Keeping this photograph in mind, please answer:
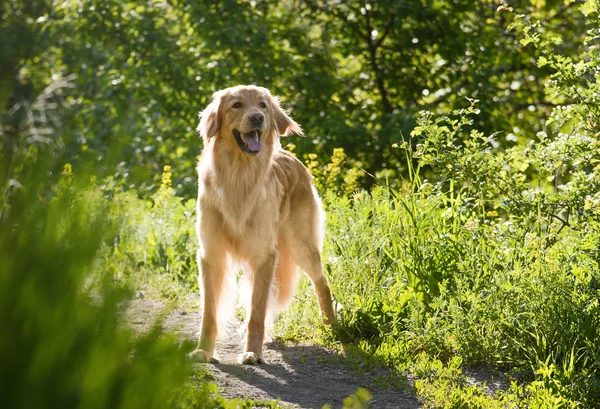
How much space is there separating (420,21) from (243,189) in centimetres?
590

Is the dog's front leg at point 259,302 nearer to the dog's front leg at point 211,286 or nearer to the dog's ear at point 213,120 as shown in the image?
the dog's front leg at point 211,286

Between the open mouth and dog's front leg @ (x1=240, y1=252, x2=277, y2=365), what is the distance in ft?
2.32

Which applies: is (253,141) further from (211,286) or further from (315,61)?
(315,61)

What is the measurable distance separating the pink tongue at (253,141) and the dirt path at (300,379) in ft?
4.15

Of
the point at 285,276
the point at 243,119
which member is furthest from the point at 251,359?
the point at 243,119

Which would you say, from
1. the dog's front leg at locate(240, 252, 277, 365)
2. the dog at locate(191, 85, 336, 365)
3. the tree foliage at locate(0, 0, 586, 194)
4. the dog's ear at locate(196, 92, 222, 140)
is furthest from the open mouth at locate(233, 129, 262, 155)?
the tree foliage at locate(0, 0, 586, 194)

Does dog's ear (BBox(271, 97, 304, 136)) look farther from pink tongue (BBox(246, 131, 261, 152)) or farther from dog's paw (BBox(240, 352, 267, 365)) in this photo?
dog's paw (BBox(240, 352, 267, 365))

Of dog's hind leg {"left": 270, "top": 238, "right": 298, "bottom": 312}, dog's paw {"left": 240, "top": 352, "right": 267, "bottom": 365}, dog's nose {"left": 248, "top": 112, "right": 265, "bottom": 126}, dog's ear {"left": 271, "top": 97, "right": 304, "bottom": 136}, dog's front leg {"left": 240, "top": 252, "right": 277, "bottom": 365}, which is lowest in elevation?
dog's paw {"left": 240, "top": 352, "right": 267, "bottom": 365}

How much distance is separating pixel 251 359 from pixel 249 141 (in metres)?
1.41

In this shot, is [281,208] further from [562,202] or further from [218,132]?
[562,202]

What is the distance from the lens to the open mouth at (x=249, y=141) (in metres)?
5.33

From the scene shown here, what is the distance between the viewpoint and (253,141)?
537 cm

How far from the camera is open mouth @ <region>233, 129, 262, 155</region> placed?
5.33m

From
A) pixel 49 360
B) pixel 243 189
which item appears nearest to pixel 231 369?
pixel 243 189
